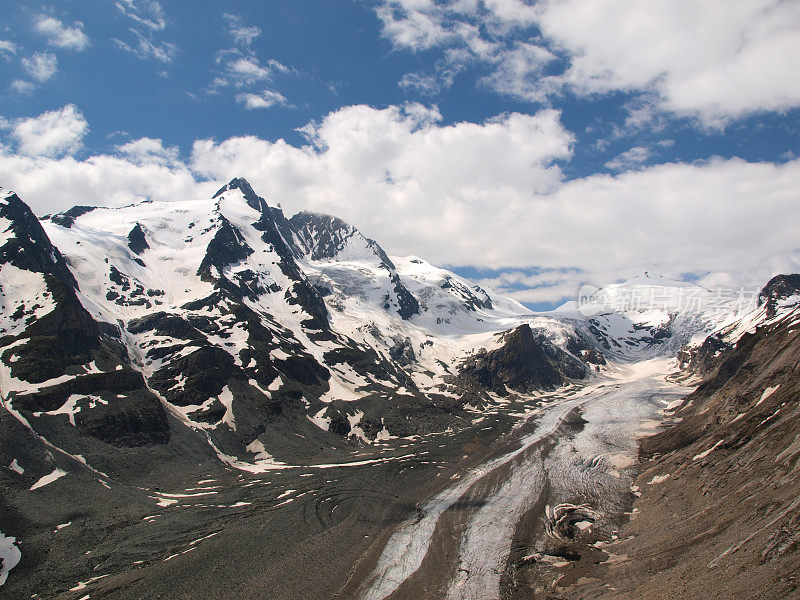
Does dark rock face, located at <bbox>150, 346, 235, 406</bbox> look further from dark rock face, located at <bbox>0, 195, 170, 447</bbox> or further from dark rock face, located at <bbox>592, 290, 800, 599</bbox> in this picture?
dark rock face, located at <bbox>592, 290, 800, 599</bbox>

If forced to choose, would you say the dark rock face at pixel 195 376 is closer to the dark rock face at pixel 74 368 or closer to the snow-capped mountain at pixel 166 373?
the snow-capped mountain at pixel 166 373

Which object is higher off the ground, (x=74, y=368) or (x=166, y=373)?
(x=74, y=368)

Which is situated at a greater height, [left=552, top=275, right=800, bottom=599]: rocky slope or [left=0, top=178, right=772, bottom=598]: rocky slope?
[left=0, top=178, right=772, bottom=598]: rocky slope

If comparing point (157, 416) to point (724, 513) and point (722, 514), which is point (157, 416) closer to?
→ point (722, 514)

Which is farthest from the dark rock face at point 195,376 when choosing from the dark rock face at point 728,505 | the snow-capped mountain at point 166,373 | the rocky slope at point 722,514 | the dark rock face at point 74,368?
the dark rock face at point 728,505

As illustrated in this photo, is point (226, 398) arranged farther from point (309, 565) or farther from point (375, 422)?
point (309, 565)

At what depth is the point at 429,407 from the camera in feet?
550

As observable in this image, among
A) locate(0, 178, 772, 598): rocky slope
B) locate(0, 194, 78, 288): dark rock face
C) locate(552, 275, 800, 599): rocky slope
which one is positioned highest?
locate(0, 194, 78, 288): dark rock face

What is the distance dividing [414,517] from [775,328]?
111097mm

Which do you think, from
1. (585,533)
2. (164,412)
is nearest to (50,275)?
(164,412)

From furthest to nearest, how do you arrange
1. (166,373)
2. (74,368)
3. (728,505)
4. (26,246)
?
(166,373)
(26,246)
(74,368)
(728,505)

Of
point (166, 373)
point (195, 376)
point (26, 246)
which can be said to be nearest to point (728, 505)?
point (195, 376)

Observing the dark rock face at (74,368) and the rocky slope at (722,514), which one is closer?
the rocky slope at (722,514)

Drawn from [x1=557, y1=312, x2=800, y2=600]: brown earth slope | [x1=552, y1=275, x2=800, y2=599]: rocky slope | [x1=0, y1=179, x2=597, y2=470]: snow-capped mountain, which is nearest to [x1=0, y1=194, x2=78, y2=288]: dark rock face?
[x1=0, y1=179, x2=597, y2=470]: snow-capped mountain
